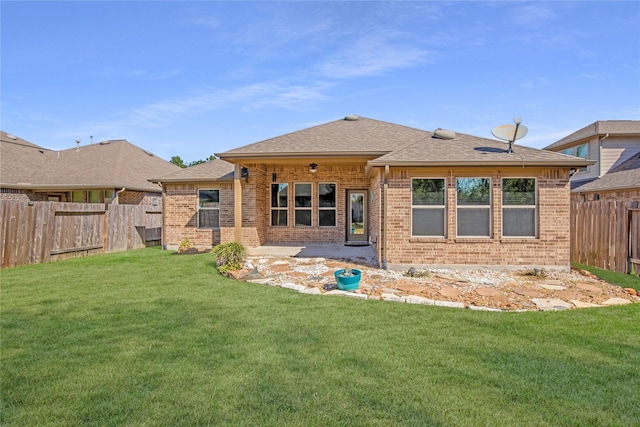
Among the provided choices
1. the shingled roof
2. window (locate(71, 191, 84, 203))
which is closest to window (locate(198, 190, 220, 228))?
the shingled roof

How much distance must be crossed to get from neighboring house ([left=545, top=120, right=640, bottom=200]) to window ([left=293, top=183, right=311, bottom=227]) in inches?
502

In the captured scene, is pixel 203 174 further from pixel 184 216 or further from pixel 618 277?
pixel 618 277

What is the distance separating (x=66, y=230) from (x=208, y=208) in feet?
14.8

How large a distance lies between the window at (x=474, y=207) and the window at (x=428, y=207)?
0.42 metres

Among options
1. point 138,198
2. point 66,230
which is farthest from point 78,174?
point 66,230

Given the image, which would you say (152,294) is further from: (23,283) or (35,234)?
(35,234)

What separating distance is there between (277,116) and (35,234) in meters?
12.6

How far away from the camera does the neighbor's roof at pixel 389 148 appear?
8.27 metres

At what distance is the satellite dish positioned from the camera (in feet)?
28.9

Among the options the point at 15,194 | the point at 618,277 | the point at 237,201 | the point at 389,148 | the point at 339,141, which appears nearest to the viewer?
the point at 618,277

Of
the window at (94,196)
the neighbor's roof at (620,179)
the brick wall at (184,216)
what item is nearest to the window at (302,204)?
the brick wall at (184,216)

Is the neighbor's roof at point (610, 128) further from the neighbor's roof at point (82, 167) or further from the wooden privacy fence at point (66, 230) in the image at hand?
the neighbor's roof at point (82, 167)

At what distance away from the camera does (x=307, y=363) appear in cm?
348

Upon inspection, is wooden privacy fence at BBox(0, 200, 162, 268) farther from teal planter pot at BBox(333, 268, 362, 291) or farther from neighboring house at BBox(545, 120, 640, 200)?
neighboring house at BBox(545, 120, 640, 200)
